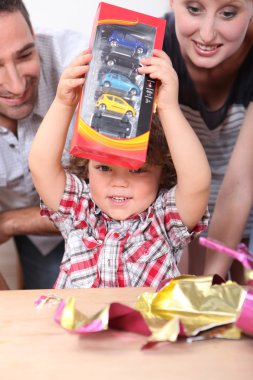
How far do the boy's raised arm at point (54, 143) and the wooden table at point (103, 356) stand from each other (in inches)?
12.0

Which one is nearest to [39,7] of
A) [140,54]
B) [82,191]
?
[82,191]

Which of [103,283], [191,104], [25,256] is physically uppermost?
[191,104]

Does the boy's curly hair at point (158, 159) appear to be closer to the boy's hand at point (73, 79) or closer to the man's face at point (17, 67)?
the boy's hand at point (73, 79)

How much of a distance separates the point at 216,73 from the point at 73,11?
1.11 meters

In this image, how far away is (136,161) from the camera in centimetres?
74

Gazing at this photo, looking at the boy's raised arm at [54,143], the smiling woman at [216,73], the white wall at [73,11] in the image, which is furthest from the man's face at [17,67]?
the white wall at [73,11]

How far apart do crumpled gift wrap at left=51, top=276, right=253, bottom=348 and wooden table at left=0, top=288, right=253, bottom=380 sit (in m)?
0.01

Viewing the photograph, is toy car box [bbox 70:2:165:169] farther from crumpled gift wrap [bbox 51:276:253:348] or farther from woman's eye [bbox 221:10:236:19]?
woman's eye [bbox 221:10:236:19]

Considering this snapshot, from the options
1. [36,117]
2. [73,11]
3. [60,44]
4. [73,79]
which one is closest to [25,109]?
[36,117]

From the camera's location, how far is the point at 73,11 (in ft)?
7.26

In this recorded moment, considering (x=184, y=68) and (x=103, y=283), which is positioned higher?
(x=184, y=68)

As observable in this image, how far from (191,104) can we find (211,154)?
0.14m

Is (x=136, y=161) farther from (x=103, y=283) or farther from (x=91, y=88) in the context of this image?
(x=103, y=283)

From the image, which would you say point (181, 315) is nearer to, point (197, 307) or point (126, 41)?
point (197, 307)
